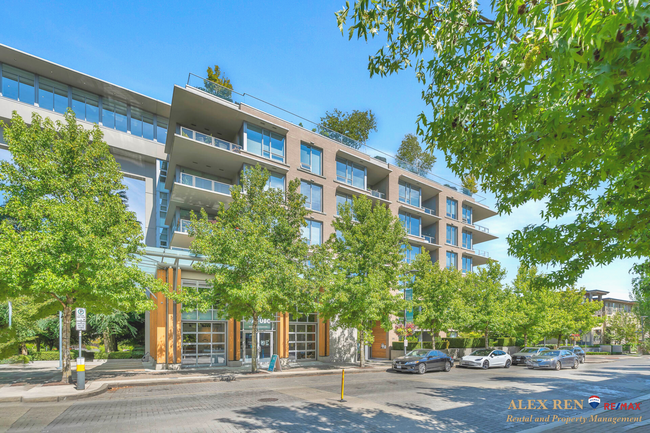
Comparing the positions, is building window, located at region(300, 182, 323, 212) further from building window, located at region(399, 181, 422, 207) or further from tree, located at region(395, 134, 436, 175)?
tree, located at region(395, 134, 436, 175)

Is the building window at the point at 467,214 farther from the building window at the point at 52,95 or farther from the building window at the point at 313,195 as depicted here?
the building window at the point at 52,95

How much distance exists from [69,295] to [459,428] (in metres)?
16.0

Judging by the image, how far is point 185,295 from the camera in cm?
1981

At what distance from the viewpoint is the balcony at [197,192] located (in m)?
26.7

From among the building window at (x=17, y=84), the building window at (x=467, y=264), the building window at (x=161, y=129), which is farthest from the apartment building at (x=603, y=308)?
the building window at (x=17, y=84)

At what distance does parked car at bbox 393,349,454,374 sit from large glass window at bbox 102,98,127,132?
32954mm

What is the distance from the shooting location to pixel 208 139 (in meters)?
27.2

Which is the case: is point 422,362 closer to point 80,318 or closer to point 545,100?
point 80,318

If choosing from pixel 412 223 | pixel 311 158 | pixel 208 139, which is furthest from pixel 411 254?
pixel 208 139

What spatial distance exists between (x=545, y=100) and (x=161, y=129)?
41.6m

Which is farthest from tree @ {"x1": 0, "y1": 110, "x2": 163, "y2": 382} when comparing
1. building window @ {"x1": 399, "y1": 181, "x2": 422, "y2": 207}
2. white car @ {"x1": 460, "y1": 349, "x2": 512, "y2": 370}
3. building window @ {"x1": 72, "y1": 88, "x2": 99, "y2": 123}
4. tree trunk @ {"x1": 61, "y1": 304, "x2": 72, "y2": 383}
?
building window @ {"x1": 399, "y1": 181, "x2": 422, "y2": 207}

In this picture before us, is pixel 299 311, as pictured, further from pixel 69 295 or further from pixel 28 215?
pixel 28 215

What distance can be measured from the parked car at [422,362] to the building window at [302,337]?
7940 millimetres

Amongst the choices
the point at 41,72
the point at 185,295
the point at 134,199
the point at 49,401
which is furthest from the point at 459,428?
the point at 41,72
